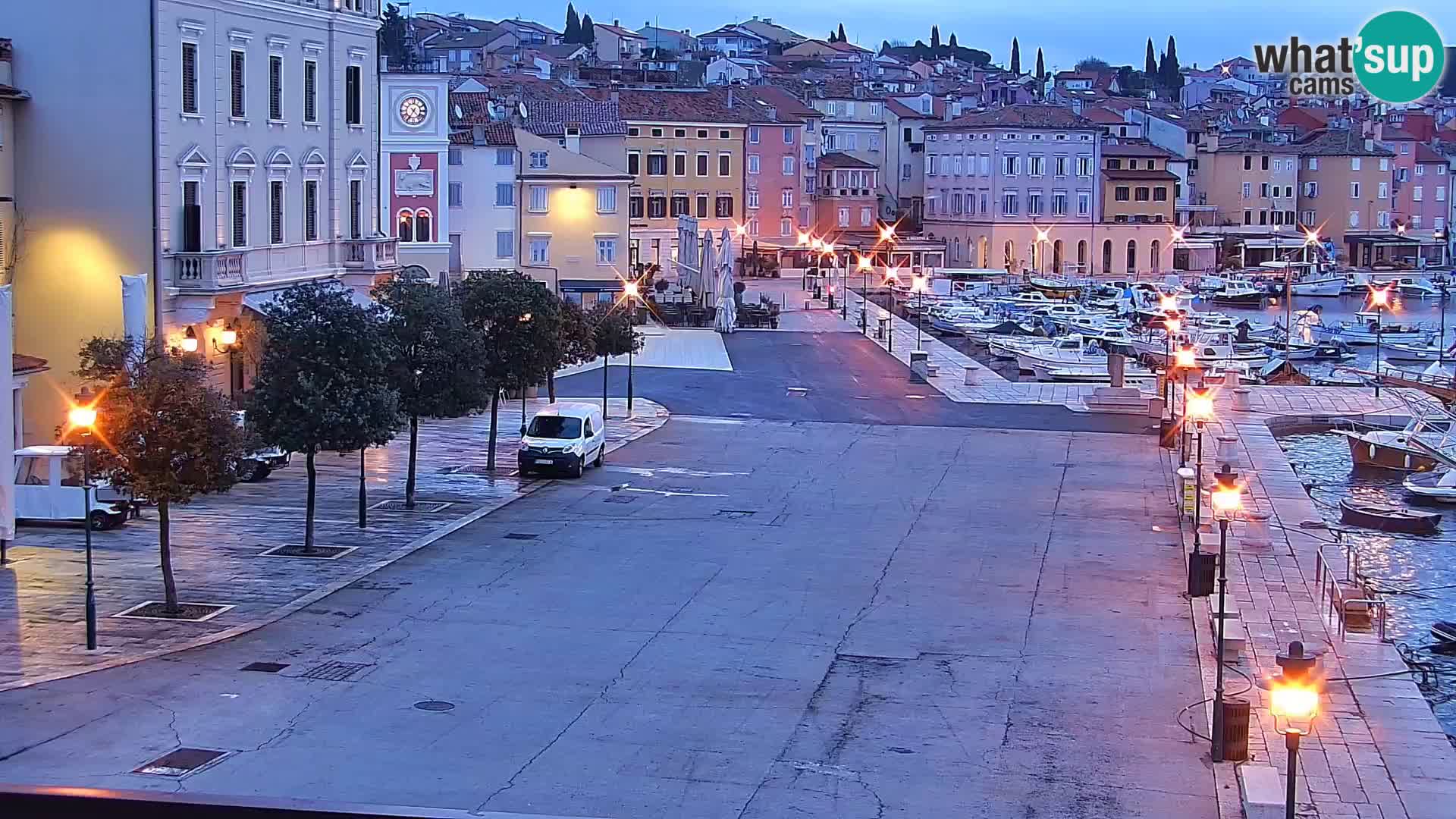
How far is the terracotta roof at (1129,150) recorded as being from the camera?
402 feet

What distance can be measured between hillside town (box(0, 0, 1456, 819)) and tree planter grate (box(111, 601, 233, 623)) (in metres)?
0.09

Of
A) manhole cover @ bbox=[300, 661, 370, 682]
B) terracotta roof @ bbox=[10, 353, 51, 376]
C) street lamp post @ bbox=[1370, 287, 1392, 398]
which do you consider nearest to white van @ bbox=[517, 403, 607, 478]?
terracotta roof @ bbox=[10, 353, 51, 376]

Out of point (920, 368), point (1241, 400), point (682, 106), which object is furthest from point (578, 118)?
point (1241, 400)

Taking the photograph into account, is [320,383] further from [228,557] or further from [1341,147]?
[1341,147]

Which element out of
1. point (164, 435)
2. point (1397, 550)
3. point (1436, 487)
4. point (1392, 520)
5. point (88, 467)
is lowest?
point (1397, 550)

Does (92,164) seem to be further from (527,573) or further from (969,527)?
(969,527)

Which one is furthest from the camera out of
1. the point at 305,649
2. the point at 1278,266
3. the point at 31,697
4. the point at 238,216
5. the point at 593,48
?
the point at 593,48

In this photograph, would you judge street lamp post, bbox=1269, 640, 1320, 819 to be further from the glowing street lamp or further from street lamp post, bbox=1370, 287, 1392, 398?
street lamp post, bbox=1370, 287, 1392, 398

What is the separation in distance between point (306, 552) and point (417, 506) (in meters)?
5.08

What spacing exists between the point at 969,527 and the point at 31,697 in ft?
55.4

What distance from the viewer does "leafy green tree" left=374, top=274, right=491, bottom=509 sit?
30.4m

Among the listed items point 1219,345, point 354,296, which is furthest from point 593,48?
point 354,296

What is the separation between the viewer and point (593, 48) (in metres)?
196

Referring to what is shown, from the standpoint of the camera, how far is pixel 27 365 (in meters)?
29.7
